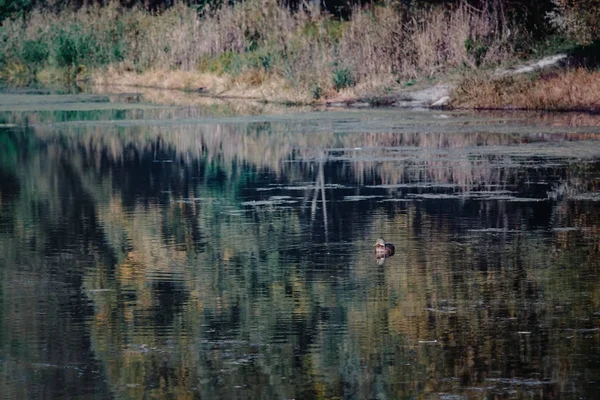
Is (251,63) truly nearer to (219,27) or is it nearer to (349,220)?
(219,27)

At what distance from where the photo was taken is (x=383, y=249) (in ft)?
37.3

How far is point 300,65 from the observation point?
113 feet

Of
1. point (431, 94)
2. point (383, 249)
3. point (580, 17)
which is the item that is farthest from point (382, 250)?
point (431, 94)

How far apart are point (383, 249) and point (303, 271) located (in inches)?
38.2

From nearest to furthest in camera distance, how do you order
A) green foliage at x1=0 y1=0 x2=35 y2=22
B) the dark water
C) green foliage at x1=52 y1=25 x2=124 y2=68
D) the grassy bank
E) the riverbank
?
the dark water < the riverbank < the grassy bank < green foliage at x1=52 y1=25 x2=124 y2=68 < green foliage at x1=0 y1=0 x2=35 y2=22

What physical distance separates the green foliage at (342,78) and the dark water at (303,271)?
36.2 feet

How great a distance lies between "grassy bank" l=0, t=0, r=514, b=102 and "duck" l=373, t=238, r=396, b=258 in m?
21.1

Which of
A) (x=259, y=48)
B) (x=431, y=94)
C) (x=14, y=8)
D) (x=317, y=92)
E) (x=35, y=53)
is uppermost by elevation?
(x=14, y=8)

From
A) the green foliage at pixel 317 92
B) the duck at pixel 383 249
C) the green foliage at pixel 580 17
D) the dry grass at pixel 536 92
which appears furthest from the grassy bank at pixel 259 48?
the duck at pixel 383 249

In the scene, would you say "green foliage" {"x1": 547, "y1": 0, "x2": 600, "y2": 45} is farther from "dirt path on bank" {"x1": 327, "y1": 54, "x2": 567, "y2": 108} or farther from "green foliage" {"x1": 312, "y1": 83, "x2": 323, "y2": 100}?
"green foliage" {"x1": 312, "y1": 83, "x2": 323, "y2": 100}

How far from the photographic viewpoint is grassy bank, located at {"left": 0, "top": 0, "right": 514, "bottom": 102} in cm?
3325

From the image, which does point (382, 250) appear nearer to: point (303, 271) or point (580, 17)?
point (303, 271)

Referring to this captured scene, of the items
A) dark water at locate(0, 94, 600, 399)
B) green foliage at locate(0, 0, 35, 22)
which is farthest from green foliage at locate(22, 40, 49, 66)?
dark water at locate(0, 94, 600, 399)

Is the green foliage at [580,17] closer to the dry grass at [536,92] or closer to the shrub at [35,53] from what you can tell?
the dry grass at [536,92]
